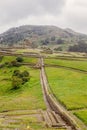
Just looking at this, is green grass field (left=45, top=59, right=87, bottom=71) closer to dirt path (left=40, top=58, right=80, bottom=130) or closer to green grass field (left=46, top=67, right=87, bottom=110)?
green grass field (left=46, top=67, right=87, bottom=110)

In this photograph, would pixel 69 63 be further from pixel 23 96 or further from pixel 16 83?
pixel 23 96

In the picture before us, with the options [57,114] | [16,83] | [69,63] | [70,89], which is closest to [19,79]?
[16,83]

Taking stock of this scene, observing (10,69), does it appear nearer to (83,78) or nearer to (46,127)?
(83,78)

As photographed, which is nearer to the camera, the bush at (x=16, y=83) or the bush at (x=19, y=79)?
the bush at (x=16, y=83)

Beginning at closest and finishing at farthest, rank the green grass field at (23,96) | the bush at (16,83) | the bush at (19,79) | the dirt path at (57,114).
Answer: the dirt path at (57,114) < the green grass field at (23,96) < the bush at (16,83) < the bush at (19,79)

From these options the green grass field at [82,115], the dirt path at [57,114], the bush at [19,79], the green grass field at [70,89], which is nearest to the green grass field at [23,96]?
the dirt path at [57,114]

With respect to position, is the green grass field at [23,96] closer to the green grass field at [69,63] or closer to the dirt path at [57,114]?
the dirt path at [57,114]

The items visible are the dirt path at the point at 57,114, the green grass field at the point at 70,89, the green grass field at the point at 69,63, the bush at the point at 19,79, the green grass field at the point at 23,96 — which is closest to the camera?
the dirt path at the point at 57,114

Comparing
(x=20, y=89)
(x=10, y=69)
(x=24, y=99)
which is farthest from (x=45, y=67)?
(x=24, y=99)
